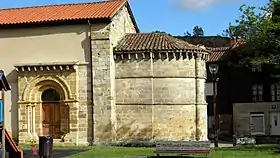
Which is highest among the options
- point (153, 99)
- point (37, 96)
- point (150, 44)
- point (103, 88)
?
point (150, 44)

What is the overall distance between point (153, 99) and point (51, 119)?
6.81 metres

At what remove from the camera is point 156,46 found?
1332 inches

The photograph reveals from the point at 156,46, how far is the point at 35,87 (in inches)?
326

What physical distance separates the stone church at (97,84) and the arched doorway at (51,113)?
65 millimetres

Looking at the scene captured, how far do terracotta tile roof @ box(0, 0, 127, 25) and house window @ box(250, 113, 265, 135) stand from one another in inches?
660

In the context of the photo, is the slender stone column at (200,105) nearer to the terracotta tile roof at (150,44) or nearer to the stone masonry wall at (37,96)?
the terracotta tile roof at (150,44)

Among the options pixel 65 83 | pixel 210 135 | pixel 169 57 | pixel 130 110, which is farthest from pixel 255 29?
pixel 210 135

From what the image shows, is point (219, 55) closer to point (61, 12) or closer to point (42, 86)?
point (61, 12)

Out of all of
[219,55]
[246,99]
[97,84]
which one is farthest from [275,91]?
[97,84]

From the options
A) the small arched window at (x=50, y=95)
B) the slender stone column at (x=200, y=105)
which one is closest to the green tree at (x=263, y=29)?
the slender stone column at (x=200, y=105)

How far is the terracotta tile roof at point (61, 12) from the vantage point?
34.2m

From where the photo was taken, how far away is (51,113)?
34.4 m

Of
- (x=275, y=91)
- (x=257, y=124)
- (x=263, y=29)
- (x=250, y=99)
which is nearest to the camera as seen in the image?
(x=263, y=29)

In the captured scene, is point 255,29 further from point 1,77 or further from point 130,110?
point 1,77
